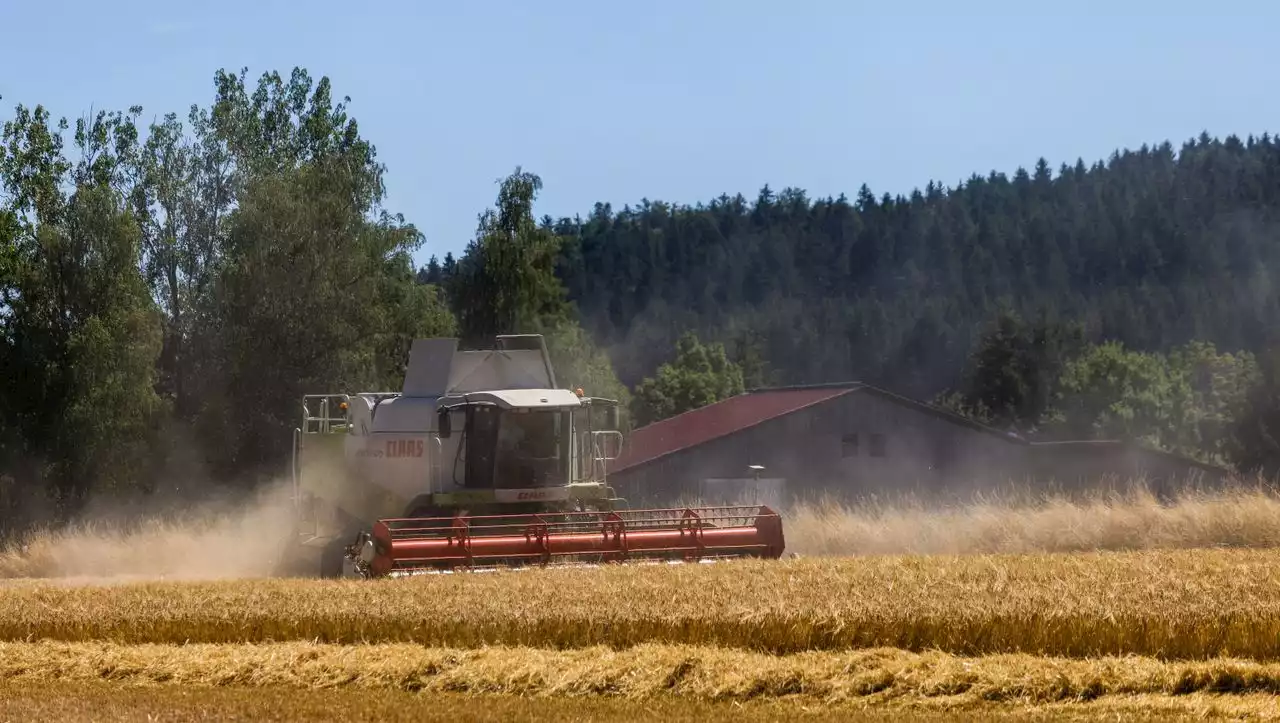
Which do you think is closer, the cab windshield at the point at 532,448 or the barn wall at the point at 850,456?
the cab windshield at the point at 532,448

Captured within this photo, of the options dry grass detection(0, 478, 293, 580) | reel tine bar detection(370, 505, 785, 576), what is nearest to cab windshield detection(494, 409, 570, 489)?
reel tine bar detection(370, 505, 785, 576)

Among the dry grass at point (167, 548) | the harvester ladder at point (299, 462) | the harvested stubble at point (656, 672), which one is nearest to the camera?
the harvested stubble at point (656, 672)

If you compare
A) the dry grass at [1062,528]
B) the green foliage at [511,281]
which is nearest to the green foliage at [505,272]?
the green foliage at [511,281]

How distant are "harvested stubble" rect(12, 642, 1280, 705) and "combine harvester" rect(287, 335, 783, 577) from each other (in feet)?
18.0

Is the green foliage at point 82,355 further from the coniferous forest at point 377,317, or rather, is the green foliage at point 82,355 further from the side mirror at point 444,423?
the side mirror at point 444,423

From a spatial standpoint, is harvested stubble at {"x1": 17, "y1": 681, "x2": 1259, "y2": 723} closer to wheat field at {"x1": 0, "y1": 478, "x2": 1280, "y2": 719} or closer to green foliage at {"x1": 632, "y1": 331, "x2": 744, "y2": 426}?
wheat field at {"x1": 0, "y1": 478, "x2": 1280, "y2": 719}

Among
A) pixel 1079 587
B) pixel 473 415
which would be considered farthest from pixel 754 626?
pixel 473 415

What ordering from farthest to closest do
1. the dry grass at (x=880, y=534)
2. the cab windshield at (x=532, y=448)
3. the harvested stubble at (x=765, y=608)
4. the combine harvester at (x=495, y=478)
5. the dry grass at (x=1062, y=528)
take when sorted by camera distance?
the dry grass at (x=880, y=534) < the dry grass at (x=1062, y=528) < the cab windshield at (x=532, y=448) < the combine harvester at (x=495, y=478) < the harvested stubble at (x=765, y=608)

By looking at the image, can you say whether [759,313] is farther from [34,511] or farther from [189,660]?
[189,660]

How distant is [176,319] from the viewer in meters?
43.2

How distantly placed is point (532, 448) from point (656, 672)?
9604mm

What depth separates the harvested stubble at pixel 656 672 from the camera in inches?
409

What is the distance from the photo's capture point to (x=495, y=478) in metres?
20.5

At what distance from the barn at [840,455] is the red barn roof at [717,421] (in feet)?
0.22
